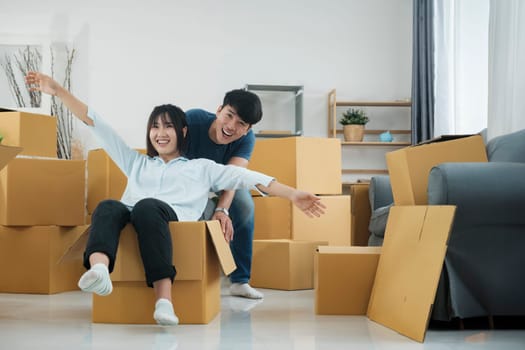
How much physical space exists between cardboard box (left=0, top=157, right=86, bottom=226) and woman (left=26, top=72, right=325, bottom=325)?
74 centimetres

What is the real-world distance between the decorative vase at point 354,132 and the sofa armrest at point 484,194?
330 centimetres

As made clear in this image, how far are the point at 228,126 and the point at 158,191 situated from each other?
47 cm

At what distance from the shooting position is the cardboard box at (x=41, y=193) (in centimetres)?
281

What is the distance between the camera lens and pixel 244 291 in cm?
269

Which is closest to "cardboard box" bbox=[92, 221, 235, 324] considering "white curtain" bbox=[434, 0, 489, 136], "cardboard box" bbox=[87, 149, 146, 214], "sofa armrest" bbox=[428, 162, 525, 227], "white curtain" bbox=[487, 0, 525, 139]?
"sofa armrest" bbox=[428, 162, 525, 227]

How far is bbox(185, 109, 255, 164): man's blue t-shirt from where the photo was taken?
8.55ft

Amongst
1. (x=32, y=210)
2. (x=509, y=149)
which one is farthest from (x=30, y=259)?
(x=509, y=149)

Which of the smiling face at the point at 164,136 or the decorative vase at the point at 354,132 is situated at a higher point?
the decorative vase at the point at 354,132

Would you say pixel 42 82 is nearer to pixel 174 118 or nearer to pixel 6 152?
pixel 6 152

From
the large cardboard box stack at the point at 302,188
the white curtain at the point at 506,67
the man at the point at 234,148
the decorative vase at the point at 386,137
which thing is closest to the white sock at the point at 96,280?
the man at the point at 234,148

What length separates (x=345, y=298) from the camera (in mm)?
2229

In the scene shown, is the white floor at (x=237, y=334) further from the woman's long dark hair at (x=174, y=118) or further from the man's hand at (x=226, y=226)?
the woman's long dark hair at (x=174, y=118)

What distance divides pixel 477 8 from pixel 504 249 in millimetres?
2666

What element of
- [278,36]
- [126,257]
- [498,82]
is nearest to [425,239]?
[126,257]
